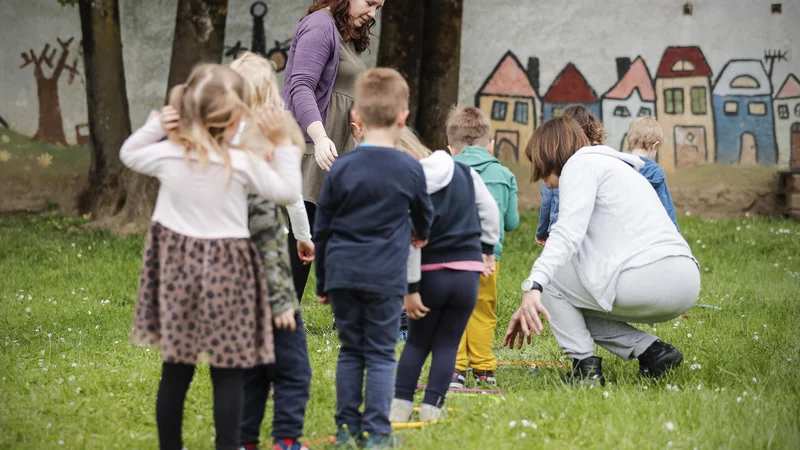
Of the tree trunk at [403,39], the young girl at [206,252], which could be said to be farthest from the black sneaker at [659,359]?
the tree trunk at [403,39]

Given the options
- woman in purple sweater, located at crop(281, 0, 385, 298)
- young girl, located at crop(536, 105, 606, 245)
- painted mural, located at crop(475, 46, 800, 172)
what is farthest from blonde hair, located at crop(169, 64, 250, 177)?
painted mural, located at crop(475, 46, 800, 172)

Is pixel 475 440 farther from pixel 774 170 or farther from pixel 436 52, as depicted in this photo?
pixel 774 170

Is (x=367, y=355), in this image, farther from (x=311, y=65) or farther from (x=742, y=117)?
(x=742, y=117)

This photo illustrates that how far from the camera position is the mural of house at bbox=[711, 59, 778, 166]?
525 inches

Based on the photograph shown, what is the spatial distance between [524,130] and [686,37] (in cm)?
271

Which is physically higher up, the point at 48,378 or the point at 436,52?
the point at 436,52

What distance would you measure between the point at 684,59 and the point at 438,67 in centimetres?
437

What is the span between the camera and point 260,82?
358 centimetres

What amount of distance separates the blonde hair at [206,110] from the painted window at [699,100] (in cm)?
1149

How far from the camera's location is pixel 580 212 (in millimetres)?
4387

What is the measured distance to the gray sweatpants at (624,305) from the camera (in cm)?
439

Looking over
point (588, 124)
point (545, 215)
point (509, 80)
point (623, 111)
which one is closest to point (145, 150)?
point (545, 215)

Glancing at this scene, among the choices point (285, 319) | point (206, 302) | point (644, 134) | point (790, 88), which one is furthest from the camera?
point (790, 88)

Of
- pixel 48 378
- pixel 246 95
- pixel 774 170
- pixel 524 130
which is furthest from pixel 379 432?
pixel 774 170
